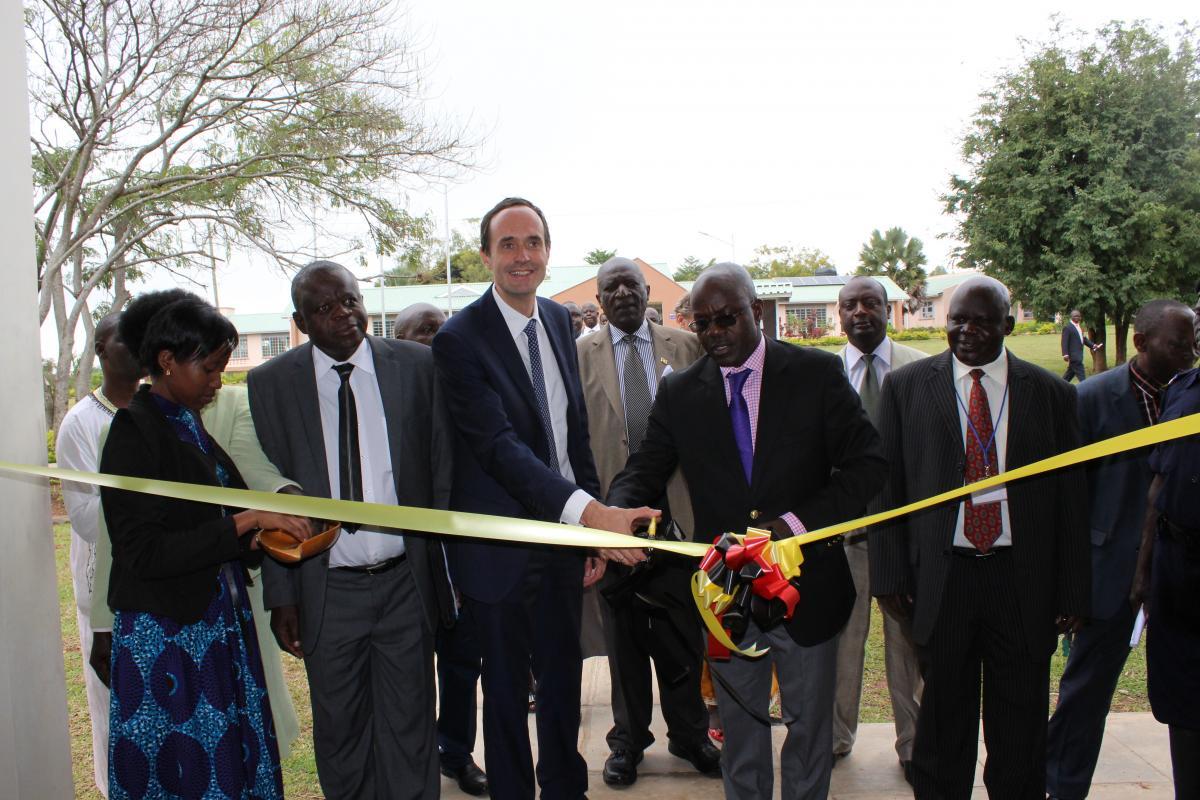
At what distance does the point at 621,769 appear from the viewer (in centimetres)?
436

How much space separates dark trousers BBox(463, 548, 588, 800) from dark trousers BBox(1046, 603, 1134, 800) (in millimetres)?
2152

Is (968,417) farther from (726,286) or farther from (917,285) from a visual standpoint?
(917,285)

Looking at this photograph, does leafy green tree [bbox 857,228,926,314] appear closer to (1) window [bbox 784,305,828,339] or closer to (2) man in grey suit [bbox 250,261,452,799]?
(1) window [bbox 784,305,828,339]

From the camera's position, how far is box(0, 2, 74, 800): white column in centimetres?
343

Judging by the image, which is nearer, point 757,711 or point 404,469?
point 757,711

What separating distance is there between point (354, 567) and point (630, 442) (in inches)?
75.1

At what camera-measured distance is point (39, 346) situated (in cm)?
368

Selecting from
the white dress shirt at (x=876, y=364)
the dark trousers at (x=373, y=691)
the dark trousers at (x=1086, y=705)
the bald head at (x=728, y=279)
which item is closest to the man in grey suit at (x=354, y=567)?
the dark trousers at (x=373, y=691)

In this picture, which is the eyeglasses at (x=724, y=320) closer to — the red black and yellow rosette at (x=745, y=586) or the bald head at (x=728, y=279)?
the bald head at (x=728, y=279)

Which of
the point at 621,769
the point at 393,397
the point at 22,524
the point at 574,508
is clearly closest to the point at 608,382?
the point at 393,397

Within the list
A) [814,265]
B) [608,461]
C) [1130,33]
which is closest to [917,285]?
[814,265]

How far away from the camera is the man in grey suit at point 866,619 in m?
4.38

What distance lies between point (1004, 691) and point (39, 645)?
389cm

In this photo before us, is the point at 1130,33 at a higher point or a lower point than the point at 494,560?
higher
